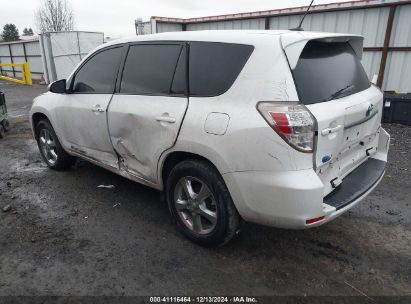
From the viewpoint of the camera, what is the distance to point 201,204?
293 centimetres

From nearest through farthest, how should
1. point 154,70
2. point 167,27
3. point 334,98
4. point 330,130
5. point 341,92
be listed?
1. point 330,130
2. point 334,98
3. point 341,92
4. point 154,70
5. point 167,27

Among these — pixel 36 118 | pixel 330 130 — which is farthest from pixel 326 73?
pixel 36 118

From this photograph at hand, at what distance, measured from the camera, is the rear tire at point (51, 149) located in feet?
15.4

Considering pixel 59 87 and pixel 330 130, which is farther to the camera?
pixel 59 87

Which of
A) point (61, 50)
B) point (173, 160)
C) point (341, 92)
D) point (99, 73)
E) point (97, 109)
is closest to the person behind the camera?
point (341, 92)

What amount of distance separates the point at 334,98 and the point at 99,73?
2549mm

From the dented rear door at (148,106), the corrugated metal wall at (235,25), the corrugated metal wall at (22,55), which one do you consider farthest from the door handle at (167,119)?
the corrugated metal wall at (22,55)

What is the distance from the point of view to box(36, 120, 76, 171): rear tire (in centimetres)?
470

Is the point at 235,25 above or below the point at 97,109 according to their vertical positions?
above

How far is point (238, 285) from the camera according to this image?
261 centimetres

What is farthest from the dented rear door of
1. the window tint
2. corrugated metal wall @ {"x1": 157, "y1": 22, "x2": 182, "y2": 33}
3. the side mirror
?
corrugated metal wall @ {"x1": 157, "y1": 22, "x2": 182, "y2": 33}

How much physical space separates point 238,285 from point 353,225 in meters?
1.53

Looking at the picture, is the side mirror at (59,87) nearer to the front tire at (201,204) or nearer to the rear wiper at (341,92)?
the front tire at (201,204)

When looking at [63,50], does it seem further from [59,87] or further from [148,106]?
[148,106]
